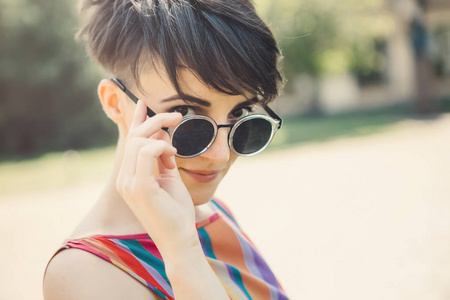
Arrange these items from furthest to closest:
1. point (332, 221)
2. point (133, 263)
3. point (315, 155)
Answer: point (315, 155), point (332, 221), point (133, 263)

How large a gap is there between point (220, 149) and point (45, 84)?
15877 mm

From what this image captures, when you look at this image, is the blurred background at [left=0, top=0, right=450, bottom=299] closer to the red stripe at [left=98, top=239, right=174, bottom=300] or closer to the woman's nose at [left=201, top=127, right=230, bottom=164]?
the woman's nose at [left=201, top=127, right=230, bottom=164]

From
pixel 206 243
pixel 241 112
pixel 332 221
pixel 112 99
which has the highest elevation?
pixel 112 99

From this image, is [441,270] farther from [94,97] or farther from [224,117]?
[94,97]

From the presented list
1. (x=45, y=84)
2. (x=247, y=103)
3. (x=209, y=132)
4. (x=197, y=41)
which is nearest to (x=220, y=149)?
(x=209, y=132)

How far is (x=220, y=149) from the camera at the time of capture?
1.61m

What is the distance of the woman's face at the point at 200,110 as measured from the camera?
4.84ft

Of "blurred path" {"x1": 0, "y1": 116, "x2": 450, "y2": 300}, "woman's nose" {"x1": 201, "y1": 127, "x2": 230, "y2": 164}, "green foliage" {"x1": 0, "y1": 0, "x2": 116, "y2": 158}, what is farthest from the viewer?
"green foliage" {"x1": 0, "y1": 0, "x2": 116, "y2": 158}

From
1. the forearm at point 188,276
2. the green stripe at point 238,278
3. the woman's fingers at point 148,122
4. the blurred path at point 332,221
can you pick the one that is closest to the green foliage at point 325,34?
the blurred path at point 332,221

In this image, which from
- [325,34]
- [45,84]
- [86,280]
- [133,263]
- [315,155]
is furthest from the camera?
[325,34]

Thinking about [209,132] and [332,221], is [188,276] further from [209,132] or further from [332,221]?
[332,221]

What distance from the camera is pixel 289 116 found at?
21.7 m

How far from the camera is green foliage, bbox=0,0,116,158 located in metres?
15.4

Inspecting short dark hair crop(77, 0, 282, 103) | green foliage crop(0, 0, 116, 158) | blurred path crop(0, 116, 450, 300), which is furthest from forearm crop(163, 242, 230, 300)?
green foliage crop(0, 0, 116, 158)
